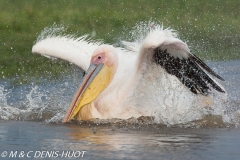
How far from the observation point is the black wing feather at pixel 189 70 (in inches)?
279

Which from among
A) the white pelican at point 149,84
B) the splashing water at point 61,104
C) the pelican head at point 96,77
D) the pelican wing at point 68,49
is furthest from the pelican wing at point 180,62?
the pelican wing at point 68,49

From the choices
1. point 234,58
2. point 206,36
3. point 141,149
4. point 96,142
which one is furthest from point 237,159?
point 206,36

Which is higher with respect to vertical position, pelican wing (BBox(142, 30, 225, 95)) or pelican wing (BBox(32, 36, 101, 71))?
pelican wing (BBox(32, 36, 101, 71))

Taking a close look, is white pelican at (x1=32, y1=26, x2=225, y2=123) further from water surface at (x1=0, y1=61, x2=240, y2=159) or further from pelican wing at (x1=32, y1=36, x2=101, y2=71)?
pelican wing at (x1=32, y1=36, x2=101, y2=71)

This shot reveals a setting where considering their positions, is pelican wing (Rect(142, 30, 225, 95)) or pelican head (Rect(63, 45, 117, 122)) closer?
pelican wing (Rect(142, 30, 225, 95))

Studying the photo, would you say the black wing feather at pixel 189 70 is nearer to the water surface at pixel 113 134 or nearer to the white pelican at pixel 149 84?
the white pelican at pixel 149 84

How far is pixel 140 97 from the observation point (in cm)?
734

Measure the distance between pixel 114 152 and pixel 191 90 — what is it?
195cm

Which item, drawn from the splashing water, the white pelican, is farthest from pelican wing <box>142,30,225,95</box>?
the splashing water

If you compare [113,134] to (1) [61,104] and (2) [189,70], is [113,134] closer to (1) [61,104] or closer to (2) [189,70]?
(2) [189,70]

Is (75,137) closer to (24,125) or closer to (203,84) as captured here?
(24,125)

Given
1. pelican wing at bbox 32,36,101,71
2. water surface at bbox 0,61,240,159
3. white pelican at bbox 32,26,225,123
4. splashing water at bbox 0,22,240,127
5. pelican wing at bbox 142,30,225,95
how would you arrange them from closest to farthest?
1. water surface at bbox 0,61,240,159
2. pelican wing at bbox 142,30,225,95
3. white pelican at bbox 32,26,225,123
4. splashing water at bbox 0,22,240,127
5. pelican wing at bbox 32,36,101,71

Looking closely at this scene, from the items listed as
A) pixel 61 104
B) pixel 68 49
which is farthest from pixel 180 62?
pixel 61 104

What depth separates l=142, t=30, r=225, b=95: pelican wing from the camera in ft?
22.3
